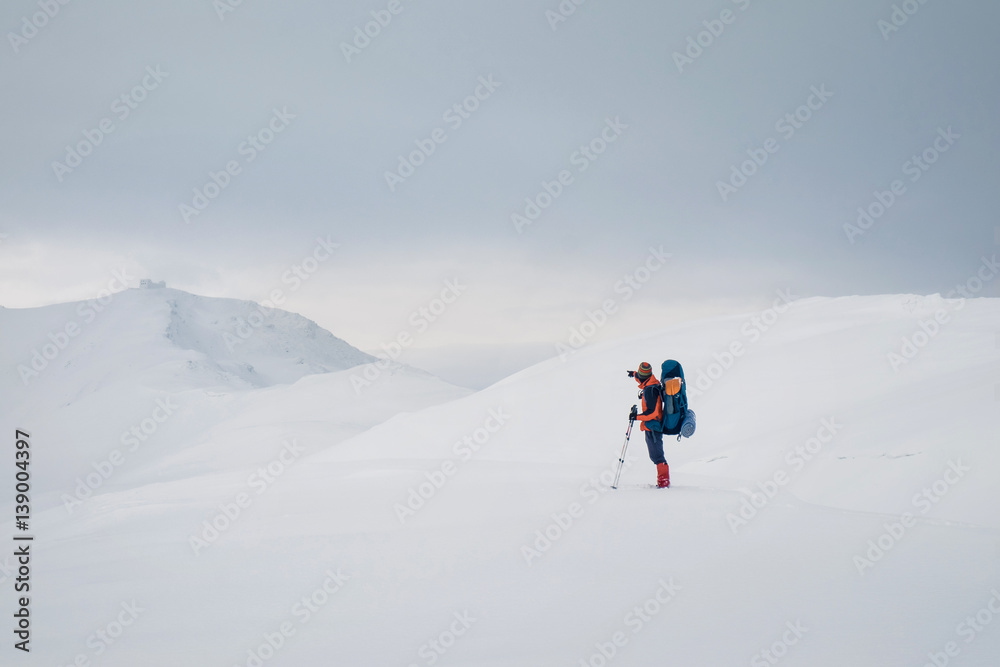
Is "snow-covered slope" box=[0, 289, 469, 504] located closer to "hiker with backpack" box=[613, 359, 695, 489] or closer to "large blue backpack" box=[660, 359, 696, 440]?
"hiker with backpack" box=[613, 359, 695, 489]

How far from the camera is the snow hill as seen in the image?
460cm

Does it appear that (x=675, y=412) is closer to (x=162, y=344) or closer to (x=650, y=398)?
(x=650, y=398)

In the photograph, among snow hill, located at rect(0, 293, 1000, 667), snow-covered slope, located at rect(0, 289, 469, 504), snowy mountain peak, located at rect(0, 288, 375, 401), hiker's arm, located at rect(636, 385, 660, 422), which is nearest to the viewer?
snow hill, located at rect(0, 293, 1000, 667)

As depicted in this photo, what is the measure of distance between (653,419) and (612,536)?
2.80m

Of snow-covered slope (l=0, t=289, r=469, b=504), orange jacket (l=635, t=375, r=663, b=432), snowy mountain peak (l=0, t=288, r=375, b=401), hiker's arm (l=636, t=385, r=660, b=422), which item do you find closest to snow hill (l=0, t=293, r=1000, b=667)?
orange jacket (l=635, t=375, r=663, b=432)

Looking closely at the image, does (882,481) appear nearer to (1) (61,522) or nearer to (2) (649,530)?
(2) (649,530)

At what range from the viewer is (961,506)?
783 cm

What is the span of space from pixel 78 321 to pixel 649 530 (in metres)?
99.4

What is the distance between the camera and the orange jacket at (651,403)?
918 centimetres

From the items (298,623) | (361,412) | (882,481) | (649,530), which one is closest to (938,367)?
(882,481)

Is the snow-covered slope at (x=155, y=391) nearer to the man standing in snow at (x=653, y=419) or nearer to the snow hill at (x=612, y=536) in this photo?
the snow hill at (x=612, y=536)

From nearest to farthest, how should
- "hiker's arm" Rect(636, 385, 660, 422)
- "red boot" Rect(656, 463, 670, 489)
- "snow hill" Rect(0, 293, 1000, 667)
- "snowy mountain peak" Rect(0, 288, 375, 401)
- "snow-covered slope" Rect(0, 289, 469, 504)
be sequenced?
"snow hill" Rect(0, 293, 1000, 667) < "red boot" Rect(656, 463, 670, 489) < "hiker's arm" Rect(636, 385, 660, 422) < "snow-covered slope" Rect(0, 289, 469, 504) < "snowy mountain peak" Rect(0, 288, 375, 401)

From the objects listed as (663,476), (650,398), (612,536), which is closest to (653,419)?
(650,398)

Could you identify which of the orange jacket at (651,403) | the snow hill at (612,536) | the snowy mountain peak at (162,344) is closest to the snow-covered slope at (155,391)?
the snowy mountain peak at (162,344)
